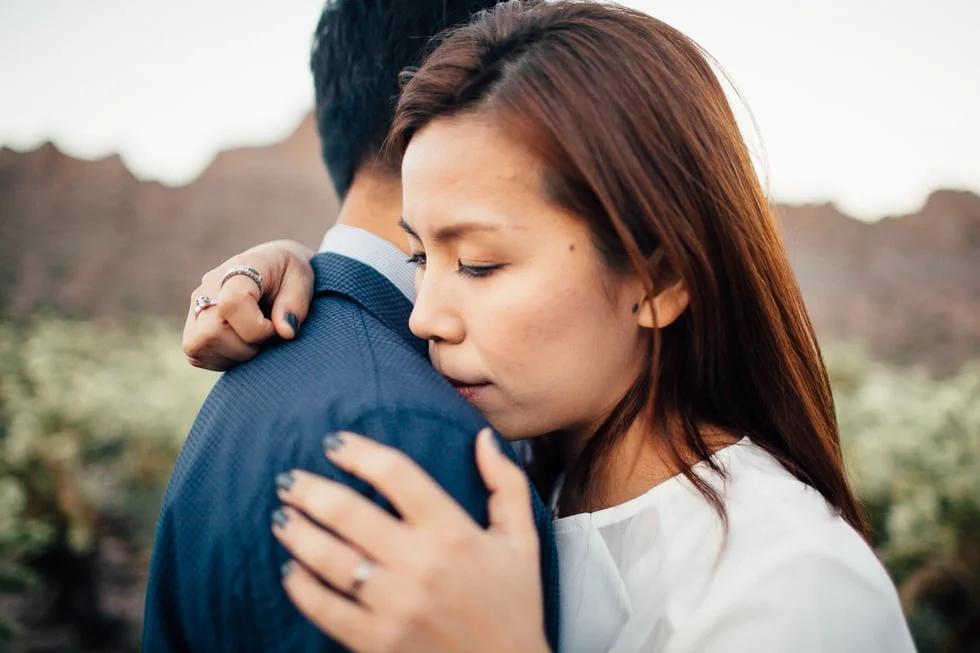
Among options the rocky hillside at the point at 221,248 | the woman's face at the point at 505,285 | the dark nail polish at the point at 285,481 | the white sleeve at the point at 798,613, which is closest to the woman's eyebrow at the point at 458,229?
the woman's face at the point at 505,285

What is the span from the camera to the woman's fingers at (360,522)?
2.97 feet

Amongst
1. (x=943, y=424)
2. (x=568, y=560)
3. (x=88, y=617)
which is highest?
(x=568, y=560)

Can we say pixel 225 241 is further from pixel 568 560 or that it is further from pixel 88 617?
pixel 568 560

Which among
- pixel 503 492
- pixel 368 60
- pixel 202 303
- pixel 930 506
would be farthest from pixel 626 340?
pixel 930 506

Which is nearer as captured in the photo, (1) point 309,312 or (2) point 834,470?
(1) point 309,312

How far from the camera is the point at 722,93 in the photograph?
1.51 metres

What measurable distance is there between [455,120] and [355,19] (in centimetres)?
76

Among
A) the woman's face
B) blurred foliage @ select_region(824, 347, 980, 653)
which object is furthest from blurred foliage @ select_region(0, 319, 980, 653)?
the woman's face

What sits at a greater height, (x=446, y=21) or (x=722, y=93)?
(x=446, y=21)

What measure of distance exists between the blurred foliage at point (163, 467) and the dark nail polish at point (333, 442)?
3296mm

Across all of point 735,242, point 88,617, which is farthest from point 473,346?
point 88,617

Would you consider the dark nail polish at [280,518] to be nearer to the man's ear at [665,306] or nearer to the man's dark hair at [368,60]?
the man's ear at [665,306]

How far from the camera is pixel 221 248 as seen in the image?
2088cm

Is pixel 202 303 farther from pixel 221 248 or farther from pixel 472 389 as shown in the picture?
pixel 221 248
